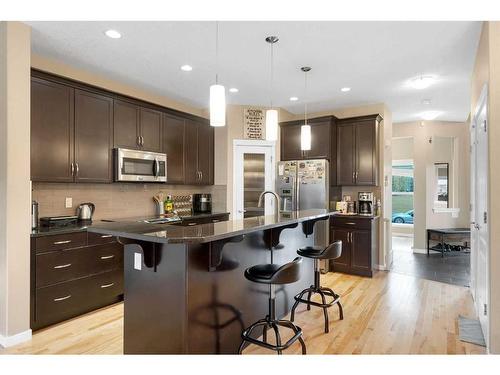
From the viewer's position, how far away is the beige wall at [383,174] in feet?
17.2

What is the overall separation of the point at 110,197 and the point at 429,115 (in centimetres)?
593

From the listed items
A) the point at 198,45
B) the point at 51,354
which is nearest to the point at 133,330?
the point at 51,354

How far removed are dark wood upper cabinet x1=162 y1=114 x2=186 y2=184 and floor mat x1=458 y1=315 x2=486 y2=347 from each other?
3945 mm

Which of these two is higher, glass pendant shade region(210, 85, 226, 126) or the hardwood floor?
glass pendant shade region(210, 85, 226, 126)

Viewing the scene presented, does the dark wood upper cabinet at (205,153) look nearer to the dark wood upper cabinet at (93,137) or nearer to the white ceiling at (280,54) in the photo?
the white ceiling at (280,54)

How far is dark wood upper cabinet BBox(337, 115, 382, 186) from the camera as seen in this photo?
5062 millimetres

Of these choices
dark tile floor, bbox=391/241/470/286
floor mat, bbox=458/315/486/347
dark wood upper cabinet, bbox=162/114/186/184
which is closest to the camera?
floor mat, bbox=458/315/486/347

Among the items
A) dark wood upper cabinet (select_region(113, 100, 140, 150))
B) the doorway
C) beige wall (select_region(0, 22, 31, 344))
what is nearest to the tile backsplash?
dark wood upper cabinet (select_region(113, 100, 140, 150))

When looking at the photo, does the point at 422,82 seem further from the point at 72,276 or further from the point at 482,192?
the point at 72,276

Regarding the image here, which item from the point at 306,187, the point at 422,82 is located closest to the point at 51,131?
the point at 306,187

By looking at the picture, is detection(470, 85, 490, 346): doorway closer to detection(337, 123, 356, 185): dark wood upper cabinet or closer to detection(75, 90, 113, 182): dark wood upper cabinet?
detection(337, 123, 356, 185): dark wood upper cabinet

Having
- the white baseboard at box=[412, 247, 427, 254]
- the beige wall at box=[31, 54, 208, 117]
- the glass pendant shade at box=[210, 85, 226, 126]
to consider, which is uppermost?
the beige wall at box=[31, 54, 208, 117]

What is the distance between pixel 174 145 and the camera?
4824 millimetres
